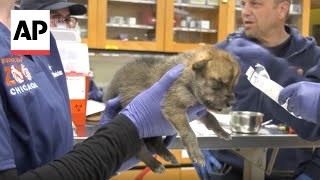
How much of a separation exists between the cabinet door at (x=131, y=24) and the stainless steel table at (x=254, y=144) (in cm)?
194

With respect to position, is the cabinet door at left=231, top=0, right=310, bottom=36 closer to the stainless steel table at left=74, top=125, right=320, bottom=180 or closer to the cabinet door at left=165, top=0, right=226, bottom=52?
the cabinet door at left=165, top=0, right=226, bottom=52

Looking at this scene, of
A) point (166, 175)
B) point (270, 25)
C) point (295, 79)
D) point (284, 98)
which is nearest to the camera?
point (284, 98)

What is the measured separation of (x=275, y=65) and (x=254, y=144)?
62cm

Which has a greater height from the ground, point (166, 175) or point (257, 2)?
point (257, 2)

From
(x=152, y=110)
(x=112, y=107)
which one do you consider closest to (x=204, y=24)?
(x=112, y=107)

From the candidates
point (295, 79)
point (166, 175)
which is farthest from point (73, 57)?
point (166, 175)

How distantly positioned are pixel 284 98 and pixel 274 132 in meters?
0.26

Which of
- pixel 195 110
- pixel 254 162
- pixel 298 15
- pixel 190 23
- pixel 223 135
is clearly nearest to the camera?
pixel 195 110

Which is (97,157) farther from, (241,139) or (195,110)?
(241,139)

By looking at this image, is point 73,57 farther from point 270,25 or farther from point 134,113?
point 270,25

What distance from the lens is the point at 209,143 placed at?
137cm

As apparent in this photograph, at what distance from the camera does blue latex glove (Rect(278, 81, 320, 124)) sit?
1.29 metres

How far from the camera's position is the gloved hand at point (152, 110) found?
3.22ft

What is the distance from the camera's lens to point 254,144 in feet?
4.74
